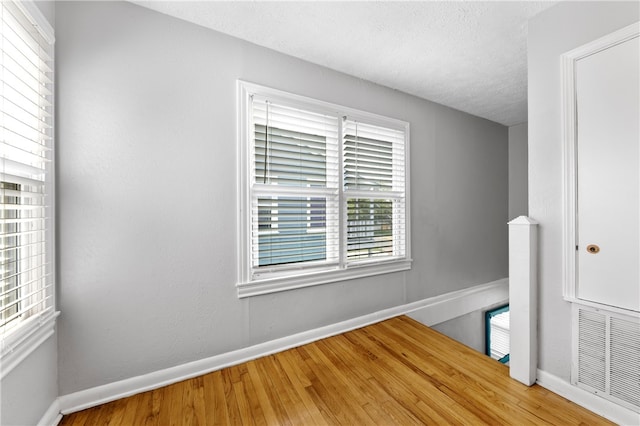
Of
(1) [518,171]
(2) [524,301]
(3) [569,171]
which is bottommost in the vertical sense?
(2) [524,301]

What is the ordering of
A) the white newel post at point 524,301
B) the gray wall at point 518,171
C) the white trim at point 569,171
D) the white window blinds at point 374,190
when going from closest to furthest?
the white trim at point 569,171, the white newel post at point 524,301, the white window blinds at point 374,190, the gray wall at point 518,171

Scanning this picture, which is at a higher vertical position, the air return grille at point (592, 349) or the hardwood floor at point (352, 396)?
the air return grille at point (592, 349)

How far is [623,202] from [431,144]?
1863 millimetres

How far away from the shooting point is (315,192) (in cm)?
230

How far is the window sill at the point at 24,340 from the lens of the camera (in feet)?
3.55

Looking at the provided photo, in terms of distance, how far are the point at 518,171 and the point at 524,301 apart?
116 inches

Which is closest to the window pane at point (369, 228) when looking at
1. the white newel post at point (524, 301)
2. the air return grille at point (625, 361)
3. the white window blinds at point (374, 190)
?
the white window blinds at point (374, 190)

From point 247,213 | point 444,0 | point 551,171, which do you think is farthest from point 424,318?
point 444,0

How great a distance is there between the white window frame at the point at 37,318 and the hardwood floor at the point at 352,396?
1.86ft

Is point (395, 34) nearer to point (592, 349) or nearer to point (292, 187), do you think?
point (292, 187)

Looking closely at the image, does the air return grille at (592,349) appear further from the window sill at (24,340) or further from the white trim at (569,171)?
the window sill at (24,340)

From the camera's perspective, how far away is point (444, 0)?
64.2 inches

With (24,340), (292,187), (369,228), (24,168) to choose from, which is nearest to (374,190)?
(369,228)

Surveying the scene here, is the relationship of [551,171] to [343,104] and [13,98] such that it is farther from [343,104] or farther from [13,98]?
[13,98]
